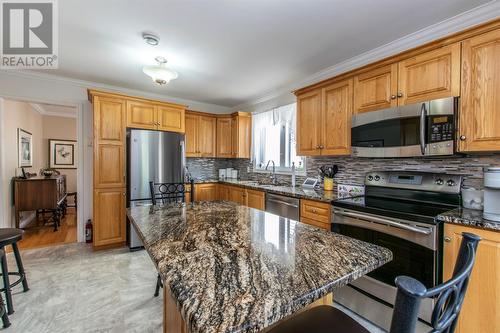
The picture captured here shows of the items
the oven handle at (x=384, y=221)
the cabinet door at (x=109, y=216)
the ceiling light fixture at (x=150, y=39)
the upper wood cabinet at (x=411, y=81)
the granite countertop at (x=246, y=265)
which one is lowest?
the cabinet door at (x=109, y=216)

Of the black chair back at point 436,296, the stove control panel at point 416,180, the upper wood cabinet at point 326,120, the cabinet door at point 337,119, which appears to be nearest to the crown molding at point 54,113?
the upper wood cabinet at point 326,120

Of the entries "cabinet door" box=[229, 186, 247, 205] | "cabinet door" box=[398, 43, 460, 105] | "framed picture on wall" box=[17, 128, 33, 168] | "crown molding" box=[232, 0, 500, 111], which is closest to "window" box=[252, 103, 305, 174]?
"crown molding" box=[232, 0, 500, 111]

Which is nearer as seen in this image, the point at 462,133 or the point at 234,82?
the point at 462,133

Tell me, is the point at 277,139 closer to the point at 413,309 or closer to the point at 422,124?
the point at 422,124

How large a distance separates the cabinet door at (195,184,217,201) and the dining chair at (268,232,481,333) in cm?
338

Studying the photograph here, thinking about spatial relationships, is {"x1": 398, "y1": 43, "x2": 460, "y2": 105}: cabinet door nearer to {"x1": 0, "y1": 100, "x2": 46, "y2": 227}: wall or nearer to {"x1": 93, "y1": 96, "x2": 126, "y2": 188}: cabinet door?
{"x1": 93, "y1": 96, "x2": 126, "y2": 188}: cabinet door

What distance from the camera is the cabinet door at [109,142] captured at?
319 centimetres

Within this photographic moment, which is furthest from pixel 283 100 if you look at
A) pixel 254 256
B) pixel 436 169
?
pixel 254 256

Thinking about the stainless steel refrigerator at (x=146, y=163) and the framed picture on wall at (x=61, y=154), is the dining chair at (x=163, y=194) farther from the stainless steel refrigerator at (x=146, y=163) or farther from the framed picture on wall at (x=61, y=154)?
the framed picture on wall at (x=61, y=154)

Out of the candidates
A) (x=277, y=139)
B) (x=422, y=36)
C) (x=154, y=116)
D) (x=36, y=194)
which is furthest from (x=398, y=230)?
(x=36, y=194)

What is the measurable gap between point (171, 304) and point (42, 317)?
161cm

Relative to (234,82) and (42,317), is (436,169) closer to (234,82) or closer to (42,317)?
(234,82)

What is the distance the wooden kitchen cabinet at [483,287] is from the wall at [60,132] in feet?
24.4

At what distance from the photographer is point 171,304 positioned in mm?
1101
